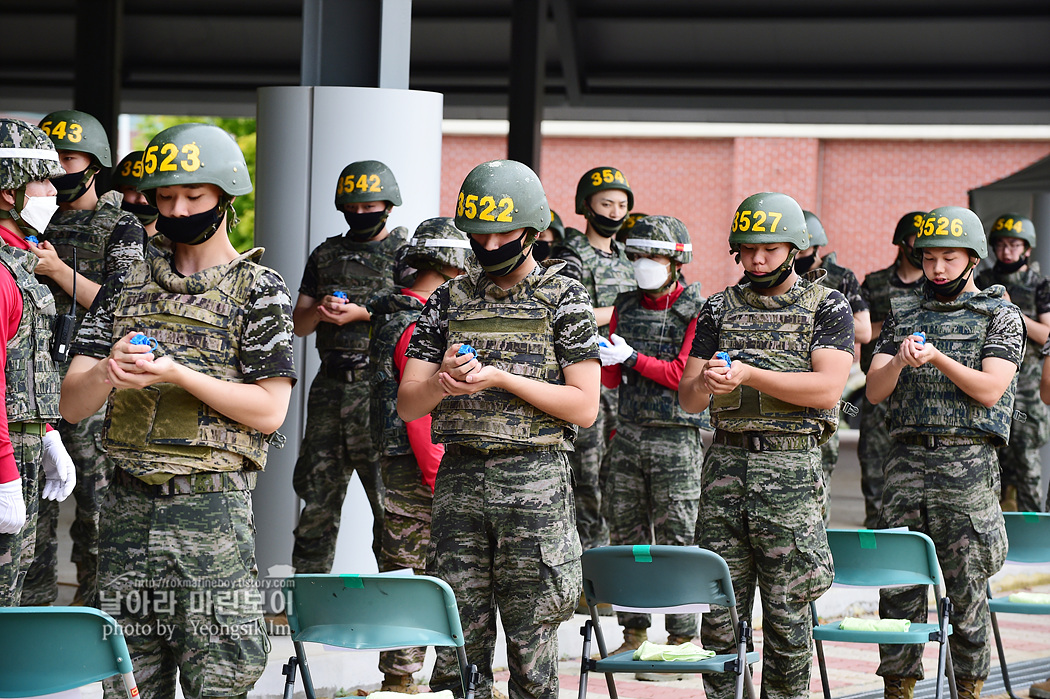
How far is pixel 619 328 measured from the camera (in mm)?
6922

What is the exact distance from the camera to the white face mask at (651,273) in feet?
21.9

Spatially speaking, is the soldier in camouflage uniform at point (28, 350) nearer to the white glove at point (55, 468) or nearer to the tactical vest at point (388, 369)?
the white glove at point (55, 468)

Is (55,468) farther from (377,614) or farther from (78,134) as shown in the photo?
(78,134)

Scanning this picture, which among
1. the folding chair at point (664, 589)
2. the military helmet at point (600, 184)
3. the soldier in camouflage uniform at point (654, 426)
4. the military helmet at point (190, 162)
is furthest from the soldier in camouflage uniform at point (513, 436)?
the military helmet at point (600, 184)

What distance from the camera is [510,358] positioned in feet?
14.2

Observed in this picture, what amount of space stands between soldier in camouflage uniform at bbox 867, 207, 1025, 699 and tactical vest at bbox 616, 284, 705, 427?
3.64 feet

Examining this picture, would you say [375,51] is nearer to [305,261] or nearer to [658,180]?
[305,261]

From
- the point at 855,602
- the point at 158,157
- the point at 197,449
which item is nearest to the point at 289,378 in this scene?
the point at 197,449

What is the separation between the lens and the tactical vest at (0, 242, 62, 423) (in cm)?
→ 461

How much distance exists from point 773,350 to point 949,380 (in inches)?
46.5

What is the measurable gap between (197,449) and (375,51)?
4.20m

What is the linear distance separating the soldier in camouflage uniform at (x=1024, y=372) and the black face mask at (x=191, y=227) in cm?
747

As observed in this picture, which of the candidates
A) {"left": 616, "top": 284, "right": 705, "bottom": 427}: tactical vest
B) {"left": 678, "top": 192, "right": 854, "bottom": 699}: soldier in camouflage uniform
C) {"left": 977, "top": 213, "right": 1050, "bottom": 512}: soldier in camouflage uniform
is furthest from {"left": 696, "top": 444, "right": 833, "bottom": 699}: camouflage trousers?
{"left": 977, "top": 213, "right": 1050, "bottom": 512}: soldier in camouflage uniform

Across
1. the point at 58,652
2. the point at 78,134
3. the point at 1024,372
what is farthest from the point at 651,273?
the point at 1024,372
